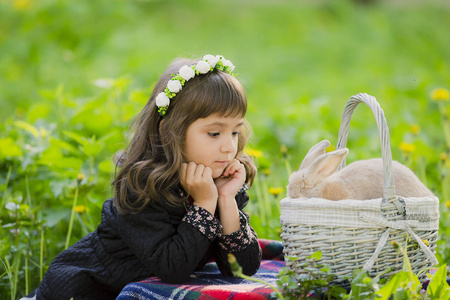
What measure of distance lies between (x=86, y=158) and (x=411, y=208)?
198cm

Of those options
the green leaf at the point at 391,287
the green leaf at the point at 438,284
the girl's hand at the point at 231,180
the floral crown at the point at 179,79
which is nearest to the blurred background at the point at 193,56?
the girl's hand at the point at 231,180

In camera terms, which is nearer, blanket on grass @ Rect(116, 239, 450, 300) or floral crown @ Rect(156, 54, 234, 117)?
blanket on grass @ Rect(116, 239, 450, 300)

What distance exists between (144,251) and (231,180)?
1.48ft

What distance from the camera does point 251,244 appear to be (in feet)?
7.11

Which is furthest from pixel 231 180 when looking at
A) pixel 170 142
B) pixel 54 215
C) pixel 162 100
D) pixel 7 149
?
pixel 7 149

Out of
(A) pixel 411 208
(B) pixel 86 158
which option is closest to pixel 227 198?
(A) pixel 411 208

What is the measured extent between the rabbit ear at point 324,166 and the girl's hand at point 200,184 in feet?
1.25

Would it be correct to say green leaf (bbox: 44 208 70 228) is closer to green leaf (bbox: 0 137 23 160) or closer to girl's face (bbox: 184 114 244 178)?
green leaf (bbox: 0 137 23 160)

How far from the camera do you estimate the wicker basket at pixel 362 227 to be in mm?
1740

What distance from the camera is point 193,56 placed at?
244cm

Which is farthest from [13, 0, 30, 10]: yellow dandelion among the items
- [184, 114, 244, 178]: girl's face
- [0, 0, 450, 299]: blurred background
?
[184, 114, 244, 178]: girl's face

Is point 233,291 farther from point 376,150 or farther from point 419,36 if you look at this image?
point 419,36

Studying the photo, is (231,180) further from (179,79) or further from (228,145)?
(179,79)

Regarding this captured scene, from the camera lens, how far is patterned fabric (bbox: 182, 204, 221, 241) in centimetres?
201
